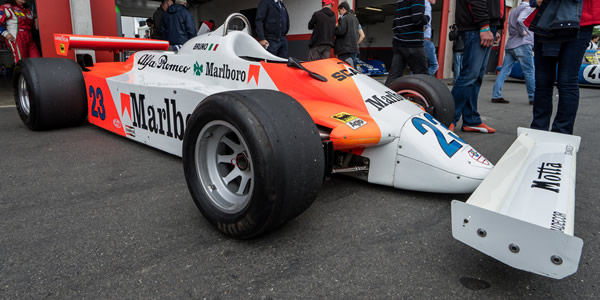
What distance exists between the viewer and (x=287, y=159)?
56.3 inches

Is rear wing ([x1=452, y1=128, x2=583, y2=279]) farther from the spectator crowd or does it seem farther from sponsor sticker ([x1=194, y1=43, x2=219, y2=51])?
sponsor sticker ([x1=194, y1=43, x2=219, y2=51])

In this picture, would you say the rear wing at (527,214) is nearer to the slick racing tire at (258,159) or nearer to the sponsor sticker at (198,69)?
the slick racing tire at (258,159)

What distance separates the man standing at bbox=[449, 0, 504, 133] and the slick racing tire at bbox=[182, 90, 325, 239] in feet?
7.50

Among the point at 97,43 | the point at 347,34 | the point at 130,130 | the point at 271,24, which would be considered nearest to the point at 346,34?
the point at 347,34

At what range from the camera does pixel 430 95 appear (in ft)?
9.34

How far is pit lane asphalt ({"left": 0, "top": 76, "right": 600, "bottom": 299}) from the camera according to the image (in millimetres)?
1324

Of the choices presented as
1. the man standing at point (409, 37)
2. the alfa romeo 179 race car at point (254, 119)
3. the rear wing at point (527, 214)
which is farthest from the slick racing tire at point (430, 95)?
the man standing at point (409, 37)

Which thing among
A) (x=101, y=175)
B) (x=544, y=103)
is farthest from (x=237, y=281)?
(x=544, y=103)

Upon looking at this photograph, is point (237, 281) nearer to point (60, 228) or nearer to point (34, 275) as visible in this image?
point (34, 275)

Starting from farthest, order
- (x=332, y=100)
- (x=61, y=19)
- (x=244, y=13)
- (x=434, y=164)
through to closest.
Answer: (x=244, y=13)
(x=61, y=19)
(x=332, y=100)
(x=434, y=164)

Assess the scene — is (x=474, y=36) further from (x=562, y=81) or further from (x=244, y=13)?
(x=244, y=13)

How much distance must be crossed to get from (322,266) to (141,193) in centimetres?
127

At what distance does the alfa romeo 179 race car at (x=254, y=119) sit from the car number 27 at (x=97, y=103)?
0.02 m

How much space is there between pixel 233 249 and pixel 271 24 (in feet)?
15.8
